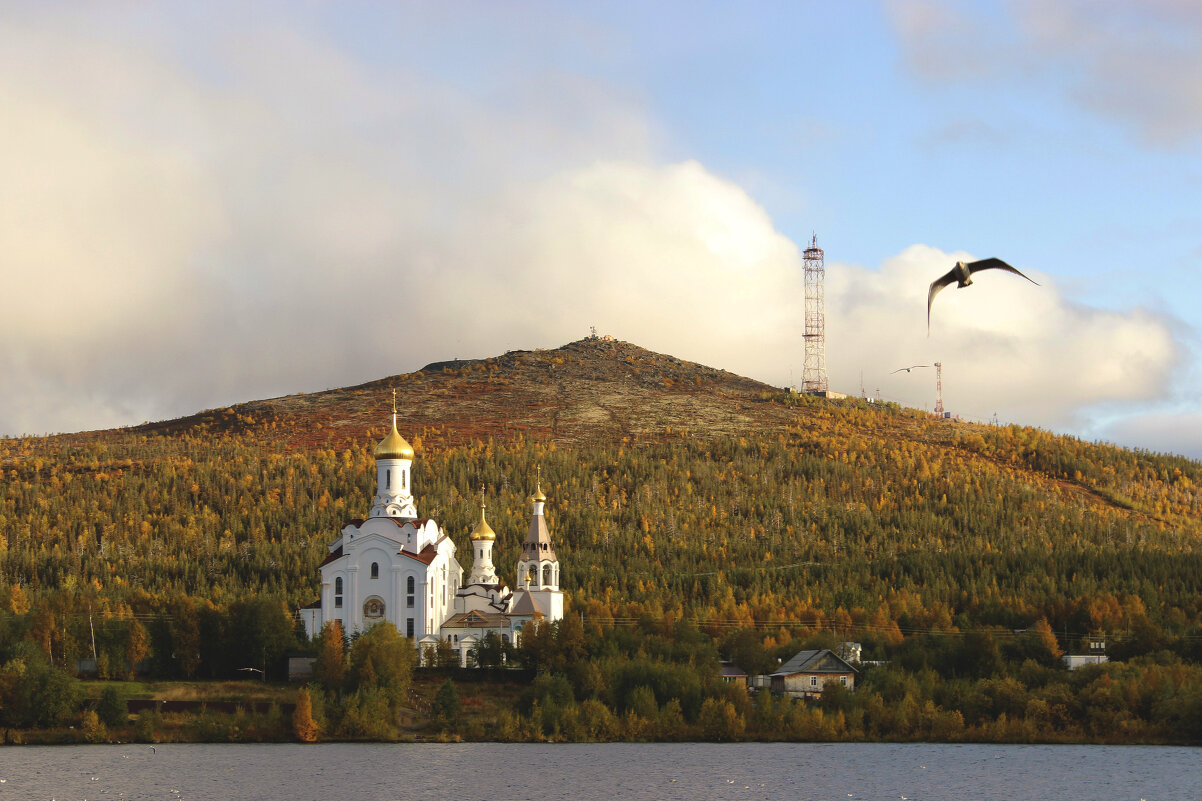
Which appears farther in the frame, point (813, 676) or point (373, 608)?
point (373, 608)

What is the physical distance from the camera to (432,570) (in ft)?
442

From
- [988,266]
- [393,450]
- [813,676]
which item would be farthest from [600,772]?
[988,266]

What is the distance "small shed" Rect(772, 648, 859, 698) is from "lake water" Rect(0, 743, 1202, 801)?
1042 cm

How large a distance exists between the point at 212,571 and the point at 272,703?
230 ft

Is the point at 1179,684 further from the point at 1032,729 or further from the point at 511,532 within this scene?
the point at 511,532

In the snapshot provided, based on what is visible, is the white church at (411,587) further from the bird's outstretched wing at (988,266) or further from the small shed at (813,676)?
the bird's outstretched wing at (988,266)

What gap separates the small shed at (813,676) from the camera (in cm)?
12306

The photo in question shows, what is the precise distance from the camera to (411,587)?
5256 inches

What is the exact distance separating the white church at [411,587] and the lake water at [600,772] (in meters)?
22.7

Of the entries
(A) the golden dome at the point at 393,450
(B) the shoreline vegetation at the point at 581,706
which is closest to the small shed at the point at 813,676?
(B) the shoreline vegetation at the point at 581,706

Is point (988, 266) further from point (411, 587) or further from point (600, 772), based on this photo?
point (411, 587)

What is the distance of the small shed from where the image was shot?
12306cm

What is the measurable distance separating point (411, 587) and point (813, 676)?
3285 cm

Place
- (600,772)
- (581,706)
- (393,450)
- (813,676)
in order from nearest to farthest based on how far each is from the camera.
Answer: (600,772), (581,706), (813,676), (393,450)
